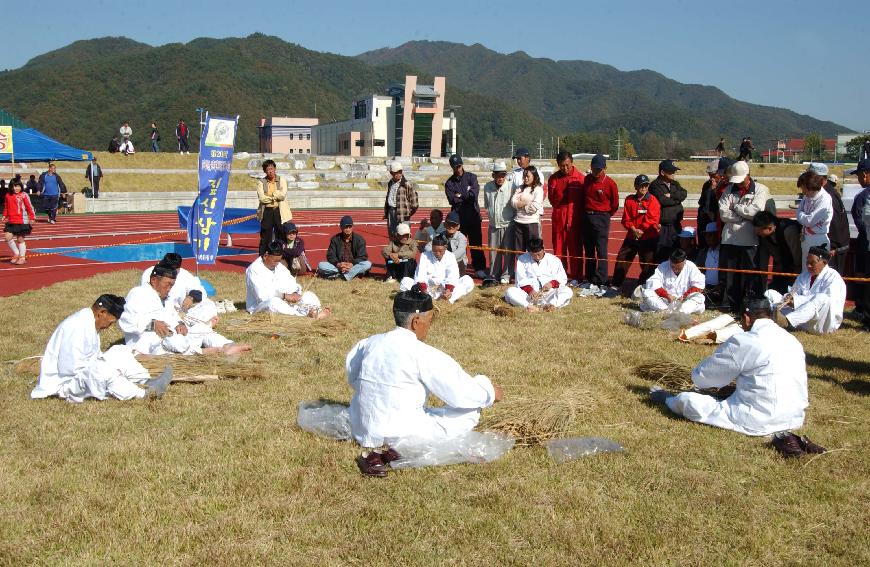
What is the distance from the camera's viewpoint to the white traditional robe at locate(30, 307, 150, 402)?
6.24 m

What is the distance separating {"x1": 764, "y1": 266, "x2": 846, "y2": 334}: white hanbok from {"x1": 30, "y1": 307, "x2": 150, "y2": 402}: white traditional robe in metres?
6.54

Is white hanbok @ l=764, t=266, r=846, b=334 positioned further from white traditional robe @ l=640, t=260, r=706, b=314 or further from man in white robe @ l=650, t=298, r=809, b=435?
man in white robe @ l=650, t=298, r=809, b=435

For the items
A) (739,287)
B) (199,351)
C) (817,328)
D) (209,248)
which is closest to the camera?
(199,351)

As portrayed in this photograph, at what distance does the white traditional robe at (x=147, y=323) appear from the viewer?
7.54 m

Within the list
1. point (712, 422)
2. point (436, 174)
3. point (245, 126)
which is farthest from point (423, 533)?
point (245, 126)

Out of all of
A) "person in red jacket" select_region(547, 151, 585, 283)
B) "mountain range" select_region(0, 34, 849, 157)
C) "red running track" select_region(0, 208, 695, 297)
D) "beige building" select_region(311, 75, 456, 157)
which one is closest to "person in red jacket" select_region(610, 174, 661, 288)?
"person in red jacket" select_region(547, 151, 585, 283)

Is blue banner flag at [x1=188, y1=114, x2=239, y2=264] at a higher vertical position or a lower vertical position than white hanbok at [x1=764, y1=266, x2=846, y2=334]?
higher

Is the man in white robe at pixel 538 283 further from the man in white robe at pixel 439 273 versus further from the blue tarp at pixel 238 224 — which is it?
the blue tarp at pixel 238 224

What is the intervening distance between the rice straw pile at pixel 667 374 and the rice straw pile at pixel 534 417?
97 centimetres

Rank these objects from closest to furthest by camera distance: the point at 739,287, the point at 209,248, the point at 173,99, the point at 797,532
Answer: the point at 797,532 → the point at 739,287 → the point at 209,248 → the point at 173,99

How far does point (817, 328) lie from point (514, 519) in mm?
5936

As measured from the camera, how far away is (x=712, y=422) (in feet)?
18.8

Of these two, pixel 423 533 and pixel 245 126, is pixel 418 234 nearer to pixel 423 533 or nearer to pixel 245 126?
pixel 423 533

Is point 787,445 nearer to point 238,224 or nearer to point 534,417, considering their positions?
point 534,417
